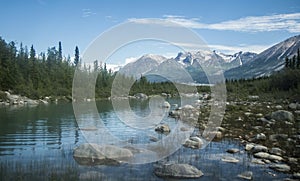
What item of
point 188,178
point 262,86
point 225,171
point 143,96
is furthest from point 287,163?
point 143,96

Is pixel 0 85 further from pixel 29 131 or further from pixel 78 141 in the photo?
pixel 78 141

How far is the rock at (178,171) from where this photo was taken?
1500 cm

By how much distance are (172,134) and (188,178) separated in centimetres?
1215

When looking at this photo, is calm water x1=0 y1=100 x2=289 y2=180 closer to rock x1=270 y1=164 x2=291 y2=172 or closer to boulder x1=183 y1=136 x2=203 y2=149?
→ rock x1=270 y1=164 x2=291 y2=172

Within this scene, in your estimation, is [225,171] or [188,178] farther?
[225,171]

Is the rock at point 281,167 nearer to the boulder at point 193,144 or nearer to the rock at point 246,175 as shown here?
the rock at point 246,175

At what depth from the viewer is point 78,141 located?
23.8m

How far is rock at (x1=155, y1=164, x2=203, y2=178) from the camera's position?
1500 cm

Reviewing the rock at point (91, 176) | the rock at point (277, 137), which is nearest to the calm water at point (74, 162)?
the rock at point (91, 176)

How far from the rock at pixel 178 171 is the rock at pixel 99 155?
8.63ft

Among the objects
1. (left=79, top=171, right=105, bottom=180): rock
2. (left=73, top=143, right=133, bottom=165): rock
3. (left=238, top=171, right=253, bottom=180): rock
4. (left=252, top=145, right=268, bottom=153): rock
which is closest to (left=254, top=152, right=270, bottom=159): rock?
(left=252, top=145, right=268, bottom=153): rock

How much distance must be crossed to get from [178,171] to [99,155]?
4.44 metres

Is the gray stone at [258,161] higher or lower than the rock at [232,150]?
lower

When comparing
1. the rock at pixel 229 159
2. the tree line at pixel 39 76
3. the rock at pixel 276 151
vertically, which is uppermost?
the tree line at pixel 39 76
